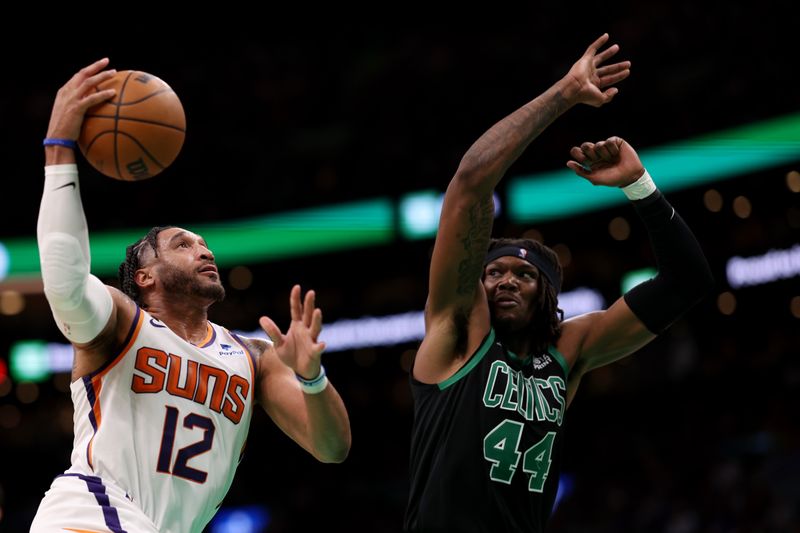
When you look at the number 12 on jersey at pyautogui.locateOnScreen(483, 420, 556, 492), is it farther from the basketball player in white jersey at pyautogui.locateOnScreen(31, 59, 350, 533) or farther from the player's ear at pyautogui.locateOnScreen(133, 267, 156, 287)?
the player's ear at pyautogui.locateOnScreen(133, 267, 156, 287)

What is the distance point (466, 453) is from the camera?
180 inches

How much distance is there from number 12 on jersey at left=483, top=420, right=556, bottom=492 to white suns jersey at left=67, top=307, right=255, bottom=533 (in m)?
1.19

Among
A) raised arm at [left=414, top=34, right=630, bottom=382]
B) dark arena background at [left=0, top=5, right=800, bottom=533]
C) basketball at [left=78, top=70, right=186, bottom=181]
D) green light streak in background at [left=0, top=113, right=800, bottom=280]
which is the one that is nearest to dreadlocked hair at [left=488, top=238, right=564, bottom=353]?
raised arm at [left=414, top=34, right=630, bottom=382]

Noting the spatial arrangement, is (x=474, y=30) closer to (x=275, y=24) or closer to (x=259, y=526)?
(x=275, y=24)

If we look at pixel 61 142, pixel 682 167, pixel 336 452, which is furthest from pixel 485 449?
pixel 682 167

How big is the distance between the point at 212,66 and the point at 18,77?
3901 mm

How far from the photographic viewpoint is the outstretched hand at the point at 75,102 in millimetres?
4387

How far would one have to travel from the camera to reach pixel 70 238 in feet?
13.9

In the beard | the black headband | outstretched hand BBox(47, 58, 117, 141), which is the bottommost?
the beard

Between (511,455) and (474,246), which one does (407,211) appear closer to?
(474,246)

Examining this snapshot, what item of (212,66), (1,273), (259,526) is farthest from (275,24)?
(259,526)

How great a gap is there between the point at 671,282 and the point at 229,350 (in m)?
2.18

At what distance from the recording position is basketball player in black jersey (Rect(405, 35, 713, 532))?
458 cm

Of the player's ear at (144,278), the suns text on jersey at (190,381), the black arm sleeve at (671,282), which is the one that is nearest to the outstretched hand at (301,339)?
the suns text on jersey at (190,381)
